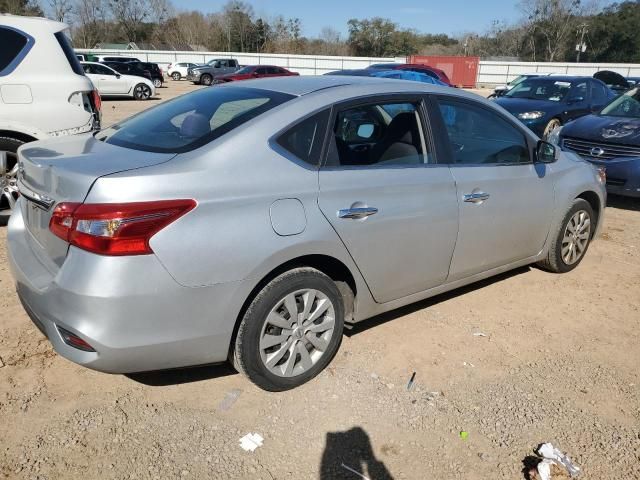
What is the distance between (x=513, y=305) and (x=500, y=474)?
1945 mm

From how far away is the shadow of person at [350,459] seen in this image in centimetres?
248

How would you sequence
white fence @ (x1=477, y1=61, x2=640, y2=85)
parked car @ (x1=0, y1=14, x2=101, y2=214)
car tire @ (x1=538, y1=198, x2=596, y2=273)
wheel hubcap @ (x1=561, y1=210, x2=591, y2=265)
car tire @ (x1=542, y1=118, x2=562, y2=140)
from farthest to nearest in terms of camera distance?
white fence @ (x1=477, y1=61, x2=640, y2=85) → car tire @ (x1=542, y1=118, x2=562, y2=140) → parked car @ (x1=0, y1=14, x2=101, y2=214) → wheel hubcap @ (x1=561, y1=210, x2=591, y2=265) → car tire @ (x1=538, y1=198, x2=596, y2=273)

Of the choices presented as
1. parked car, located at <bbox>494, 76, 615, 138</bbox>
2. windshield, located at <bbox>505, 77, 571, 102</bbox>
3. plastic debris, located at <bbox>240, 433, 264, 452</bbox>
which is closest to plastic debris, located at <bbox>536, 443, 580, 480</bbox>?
plastic debris, located at <bbox>240, 433, 264, 452</bbox>

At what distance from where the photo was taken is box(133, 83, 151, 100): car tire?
74.5 feet

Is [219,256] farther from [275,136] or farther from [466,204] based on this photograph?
[466,204]

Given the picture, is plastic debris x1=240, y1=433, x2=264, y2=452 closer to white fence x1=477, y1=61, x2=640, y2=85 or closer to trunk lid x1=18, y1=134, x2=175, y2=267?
trunk lid x1=18, y1=134, x2=175, y2=267

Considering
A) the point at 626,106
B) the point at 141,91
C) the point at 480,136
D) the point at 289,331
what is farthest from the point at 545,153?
the point at 141,91

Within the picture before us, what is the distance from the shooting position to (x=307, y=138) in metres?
2.92

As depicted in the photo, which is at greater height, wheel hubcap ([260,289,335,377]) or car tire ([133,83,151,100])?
car tire ([133,83,151,100])

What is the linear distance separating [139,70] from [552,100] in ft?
80.4

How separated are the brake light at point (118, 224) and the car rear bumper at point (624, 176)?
6.33 m

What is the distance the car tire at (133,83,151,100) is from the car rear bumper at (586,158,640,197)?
20.0 m

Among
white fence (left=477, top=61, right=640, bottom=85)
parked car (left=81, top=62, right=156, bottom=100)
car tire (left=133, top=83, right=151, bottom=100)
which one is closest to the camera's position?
parked car (left=81, top=62, right=156, bottom=100)

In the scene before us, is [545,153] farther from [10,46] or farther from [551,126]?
[551,126]
